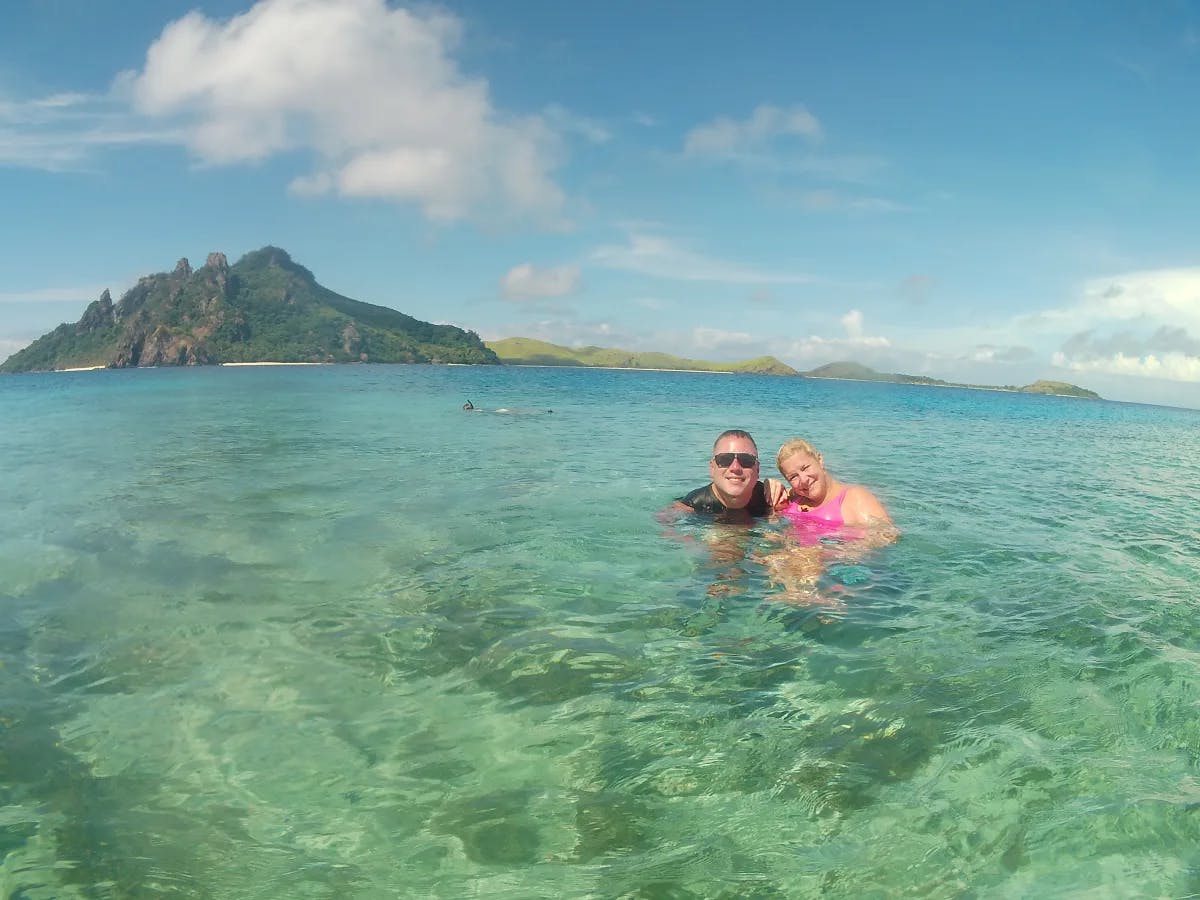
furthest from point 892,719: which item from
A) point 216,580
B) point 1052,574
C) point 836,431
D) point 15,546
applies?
point 836,431

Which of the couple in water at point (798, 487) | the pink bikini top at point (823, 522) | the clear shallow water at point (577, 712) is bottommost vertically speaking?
the clear shallow water at point (577, 712)

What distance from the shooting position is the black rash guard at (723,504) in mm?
10578

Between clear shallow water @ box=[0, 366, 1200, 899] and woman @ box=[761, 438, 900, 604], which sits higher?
woman @ box=[761, 438, 900, 604]

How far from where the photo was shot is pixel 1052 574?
872cm

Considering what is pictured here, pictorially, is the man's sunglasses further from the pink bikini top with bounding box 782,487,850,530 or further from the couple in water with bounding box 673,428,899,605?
the pink bikini top with bounding box 782,487,850,530

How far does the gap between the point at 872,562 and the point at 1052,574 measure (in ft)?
7.23

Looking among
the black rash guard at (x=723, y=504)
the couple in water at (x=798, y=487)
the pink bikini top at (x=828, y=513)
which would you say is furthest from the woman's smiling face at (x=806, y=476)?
the black rash guard at (x=723, y=504)

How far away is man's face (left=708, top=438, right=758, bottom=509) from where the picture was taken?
31.7ft

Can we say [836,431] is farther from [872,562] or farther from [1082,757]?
[1082,757]

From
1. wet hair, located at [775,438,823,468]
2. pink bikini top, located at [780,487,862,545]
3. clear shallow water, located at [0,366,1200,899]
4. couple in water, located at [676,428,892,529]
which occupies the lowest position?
clear shallow water, located at [0,366,1200,899]

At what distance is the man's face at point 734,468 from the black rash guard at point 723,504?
27 cm

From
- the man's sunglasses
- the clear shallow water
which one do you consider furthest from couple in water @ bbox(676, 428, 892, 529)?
the clear shallow water

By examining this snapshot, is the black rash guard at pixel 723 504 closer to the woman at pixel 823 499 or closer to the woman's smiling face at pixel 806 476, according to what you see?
the woman at pixel 823 499

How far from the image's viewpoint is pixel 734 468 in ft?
32.1
